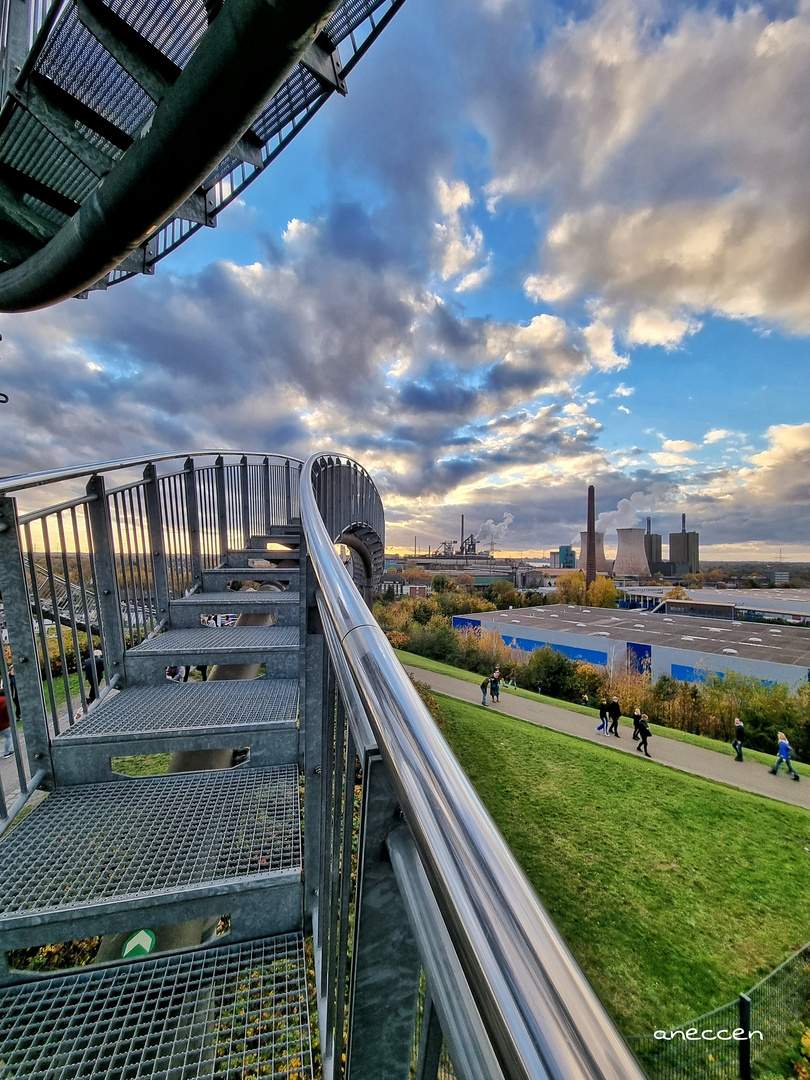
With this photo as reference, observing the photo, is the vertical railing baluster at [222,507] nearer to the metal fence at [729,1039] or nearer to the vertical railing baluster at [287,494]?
the vertical railing baluster at [287,494]

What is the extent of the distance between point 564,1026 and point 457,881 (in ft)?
0.40

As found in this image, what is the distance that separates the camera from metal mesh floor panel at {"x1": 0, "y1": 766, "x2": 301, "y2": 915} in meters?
1.45

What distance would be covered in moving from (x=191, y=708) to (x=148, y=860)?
0.74 meters

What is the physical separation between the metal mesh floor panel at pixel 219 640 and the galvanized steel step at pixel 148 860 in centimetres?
69

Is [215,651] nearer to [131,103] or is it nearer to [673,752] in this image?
[131,103]

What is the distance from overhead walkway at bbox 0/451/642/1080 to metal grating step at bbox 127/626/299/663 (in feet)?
0.07

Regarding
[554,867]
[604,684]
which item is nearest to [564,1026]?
[554,867]

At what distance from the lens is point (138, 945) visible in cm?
171

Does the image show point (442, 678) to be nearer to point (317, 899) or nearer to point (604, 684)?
point (604, 684)

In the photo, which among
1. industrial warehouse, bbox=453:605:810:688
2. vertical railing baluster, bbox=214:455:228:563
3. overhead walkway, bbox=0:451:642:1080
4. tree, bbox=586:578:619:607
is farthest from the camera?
tree, bbox=586:578:619:607

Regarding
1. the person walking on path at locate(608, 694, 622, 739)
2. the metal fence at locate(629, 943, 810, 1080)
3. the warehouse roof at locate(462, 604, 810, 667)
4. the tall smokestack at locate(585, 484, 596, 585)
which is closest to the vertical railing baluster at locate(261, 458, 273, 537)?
the metal fence at locate(629, 943, 810, 1080)

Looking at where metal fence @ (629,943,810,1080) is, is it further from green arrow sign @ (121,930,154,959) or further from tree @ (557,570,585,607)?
tree @ (557,570,585,607)

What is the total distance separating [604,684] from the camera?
1808 cm

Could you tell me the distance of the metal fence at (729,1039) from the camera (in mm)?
4297
